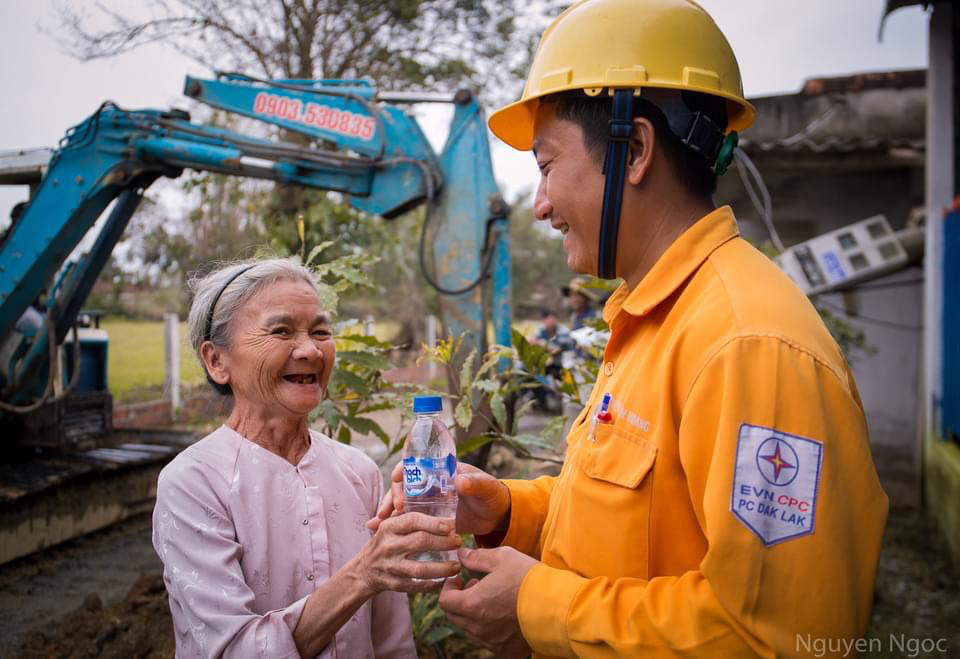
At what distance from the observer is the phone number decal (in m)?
5.28

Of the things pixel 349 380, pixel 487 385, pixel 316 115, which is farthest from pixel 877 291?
pixel 349 380

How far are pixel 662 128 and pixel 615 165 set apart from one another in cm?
13

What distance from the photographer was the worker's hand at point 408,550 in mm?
1574

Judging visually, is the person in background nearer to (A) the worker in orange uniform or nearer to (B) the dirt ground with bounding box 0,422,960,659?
(B) the dirt ground with bounding box 0,422,960,659

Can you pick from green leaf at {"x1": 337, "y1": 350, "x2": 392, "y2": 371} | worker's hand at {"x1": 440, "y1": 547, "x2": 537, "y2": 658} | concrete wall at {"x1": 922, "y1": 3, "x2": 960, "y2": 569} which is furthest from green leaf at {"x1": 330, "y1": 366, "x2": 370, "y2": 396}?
concrete wall at {"x1": 922, "y1": 3, "x2": 960, "y2": 569}

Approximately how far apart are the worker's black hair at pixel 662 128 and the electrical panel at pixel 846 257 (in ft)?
21.5

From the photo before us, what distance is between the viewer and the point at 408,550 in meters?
1.58

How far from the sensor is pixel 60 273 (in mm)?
6051

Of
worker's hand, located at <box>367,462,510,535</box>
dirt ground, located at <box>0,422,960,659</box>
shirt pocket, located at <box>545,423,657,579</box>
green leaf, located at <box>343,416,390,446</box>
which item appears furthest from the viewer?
dirt ground, located at <box>0,422,960,659</box>

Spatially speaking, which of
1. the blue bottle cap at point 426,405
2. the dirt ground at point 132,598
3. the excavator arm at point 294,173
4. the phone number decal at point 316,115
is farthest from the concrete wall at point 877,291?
the blue bottle cap at point 426,405

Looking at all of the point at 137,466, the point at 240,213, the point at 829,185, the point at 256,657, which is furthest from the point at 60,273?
the point at 829,185

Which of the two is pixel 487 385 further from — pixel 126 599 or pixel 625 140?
pixel 126 599

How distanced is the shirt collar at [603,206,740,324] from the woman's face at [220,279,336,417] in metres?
0.98

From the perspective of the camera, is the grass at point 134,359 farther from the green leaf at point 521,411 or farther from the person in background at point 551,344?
the person in background at point 551,344
